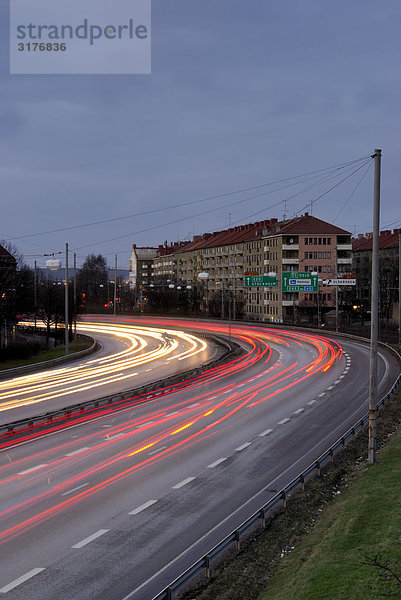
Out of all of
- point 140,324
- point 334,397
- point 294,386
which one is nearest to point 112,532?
point 334,397

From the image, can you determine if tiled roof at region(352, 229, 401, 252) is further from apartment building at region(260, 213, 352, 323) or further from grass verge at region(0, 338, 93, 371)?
grass verge at region(0, 338, 93, 371)

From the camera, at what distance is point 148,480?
16.4m

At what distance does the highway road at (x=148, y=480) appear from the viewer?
1096 cm

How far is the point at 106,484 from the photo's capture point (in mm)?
16031

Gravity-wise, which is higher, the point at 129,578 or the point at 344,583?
the point at 344,583

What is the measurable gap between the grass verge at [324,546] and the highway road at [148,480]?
109 cm

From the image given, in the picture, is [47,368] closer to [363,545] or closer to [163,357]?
[163,357]

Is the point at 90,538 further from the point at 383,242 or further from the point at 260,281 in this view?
the point at 383,242

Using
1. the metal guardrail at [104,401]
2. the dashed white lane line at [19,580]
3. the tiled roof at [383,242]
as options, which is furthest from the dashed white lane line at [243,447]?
the tiled roof at [383,242]

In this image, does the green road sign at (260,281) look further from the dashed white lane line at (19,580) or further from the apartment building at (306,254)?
the apartment building at (306,254)

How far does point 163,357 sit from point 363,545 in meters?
42.2

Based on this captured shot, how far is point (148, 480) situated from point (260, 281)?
39.9 meters

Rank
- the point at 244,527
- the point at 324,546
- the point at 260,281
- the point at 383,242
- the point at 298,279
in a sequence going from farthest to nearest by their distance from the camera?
the point at 383,242 → the point at 260,281 → the point at 298,279 → the point at 244,527 → the point at 324,546

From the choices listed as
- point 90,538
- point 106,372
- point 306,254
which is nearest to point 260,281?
point 106,372
